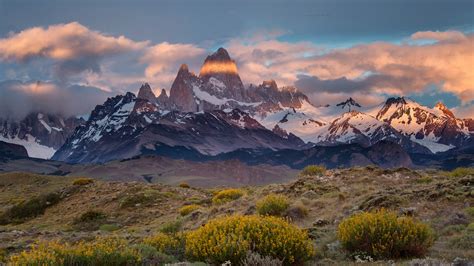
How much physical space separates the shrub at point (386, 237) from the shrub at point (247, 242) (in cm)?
195

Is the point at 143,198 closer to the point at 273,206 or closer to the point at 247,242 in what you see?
the point at 273,206

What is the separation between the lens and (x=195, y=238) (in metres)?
13.9

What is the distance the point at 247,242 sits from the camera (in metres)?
13.1

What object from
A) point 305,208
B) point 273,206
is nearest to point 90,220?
point 273,206

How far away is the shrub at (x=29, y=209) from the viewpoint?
157ft

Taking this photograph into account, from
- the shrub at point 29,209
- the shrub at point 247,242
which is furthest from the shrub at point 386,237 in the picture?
the shrub at point 29,209

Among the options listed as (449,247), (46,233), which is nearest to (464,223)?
(449,247)

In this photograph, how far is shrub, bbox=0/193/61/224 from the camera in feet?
157

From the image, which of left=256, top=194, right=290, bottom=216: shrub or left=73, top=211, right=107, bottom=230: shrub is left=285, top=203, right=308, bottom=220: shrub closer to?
left=256, top=194, right=290, bottom=216: shrub

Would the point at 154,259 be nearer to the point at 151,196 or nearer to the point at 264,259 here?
the point at 264,259

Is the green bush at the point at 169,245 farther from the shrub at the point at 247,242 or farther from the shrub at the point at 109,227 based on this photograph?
the shrub at the point at 109,227

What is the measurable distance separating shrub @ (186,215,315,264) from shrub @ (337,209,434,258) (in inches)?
76.7

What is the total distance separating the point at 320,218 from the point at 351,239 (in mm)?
8794

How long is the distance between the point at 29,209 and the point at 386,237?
43.4 meters
